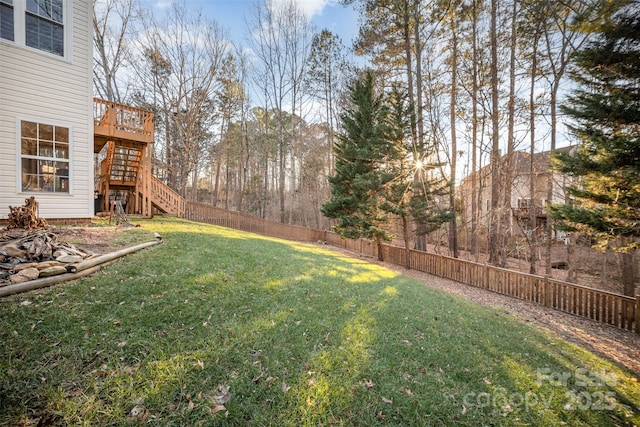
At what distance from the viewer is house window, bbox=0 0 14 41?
5.95m

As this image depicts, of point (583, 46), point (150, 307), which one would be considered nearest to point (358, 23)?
point (583, 46)

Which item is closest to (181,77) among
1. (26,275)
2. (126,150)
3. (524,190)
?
(126,150)

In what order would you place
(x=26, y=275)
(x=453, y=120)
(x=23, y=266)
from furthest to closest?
(x=453, y=120) < (x=23, y=266) < (x=26, y=275)

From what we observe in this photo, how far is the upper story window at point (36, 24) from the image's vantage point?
19.7 ft

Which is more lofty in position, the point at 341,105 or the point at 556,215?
the point at 341,105

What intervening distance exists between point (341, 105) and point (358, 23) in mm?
6672

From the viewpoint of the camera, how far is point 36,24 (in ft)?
20.8

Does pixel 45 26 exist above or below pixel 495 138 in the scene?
above

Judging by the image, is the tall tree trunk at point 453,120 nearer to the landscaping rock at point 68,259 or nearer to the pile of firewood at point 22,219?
the landscaping rock at point 68,259

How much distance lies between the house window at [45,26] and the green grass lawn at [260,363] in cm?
665

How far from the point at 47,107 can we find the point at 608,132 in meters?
13.2

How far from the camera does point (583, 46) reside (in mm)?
5188

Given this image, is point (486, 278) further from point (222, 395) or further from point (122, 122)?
point (122, 122)

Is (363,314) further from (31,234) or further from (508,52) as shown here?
(508,52)
